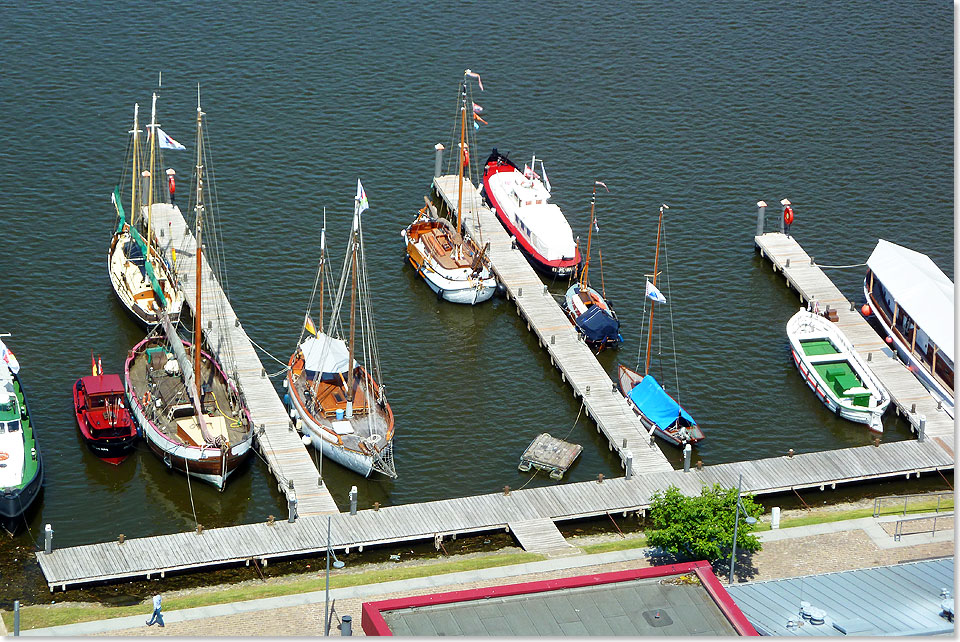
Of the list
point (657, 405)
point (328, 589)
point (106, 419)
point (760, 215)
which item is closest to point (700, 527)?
point (657, 405)

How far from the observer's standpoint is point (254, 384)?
105 m

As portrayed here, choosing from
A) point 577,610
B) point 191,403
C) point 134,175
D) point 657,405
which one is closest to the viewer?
point 577,610

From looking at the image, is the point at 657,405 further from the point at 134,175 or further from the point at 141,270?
the point at 134,175

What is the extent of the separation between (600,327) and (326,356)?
19.4m

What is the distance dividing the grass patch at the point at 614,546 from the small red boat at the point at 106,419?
27278 mm

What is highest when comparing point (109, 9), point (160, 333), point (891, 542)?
point (109, 9)

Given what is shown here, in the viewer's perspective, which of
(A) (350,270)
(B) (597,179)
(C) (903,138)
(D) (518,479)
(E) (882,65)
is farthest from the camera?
(E) (882,65)

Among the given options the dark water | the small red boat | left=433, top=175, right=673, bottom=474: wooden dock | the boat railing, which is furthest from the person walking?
the boat railing

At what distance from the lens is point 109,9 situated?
15412cm

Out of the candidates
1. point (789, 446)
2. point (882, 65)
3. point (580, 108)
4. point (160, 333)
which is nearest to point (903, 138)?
point (882, 65)

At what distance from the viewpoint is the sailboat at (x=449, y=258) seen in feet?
380

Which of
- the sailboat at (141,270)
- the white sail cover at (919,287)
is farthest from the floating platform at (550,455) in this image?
the sailboat at (141,270)

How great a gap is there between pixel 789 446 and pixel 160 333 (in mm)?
40235

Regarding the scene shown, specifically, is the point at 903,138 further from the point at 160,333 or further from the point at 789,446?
the point at 160,333
